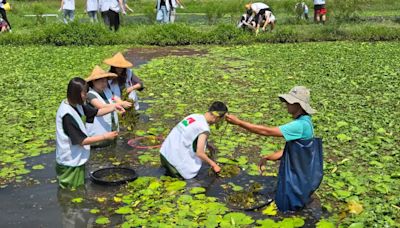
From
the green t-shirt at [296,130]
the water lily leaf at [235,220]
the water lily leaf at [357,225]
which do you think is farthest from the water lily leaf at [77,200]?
the water lily leaf at [357,225]

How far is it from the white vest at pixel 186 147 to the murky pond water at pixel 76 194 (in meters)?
0.15

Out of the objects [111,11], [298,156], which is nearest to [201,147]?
[298,156]

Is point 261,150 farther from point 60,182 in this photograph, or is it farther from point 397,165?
point 60,182

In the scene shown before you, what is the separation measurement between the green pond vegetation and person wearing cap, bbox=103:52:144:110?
0.61m

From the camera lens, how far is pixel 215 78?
11258 millimetres

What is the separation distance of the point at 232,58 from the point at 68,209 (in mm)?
9353

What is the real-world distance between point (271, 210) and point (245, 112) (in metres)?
3.71

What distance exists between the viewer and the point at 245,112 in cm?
861

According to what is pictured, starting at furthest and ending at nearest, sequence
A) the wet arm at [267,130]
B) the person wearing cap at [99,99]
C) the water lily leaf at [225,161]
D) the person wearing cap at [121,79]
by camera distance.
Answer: the person wearing cap at [121,79], the person wearing cap at [99,99], the water lily leaf at [225,161], the wet arm at [267,130]

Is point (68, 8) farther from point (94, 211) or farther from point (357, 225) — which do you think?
point (357, 225)

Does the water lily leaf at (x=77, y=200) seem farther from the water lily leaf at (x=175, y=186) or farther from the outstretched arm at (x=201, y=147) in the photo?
the outstretched arm at (x=201, y=147)

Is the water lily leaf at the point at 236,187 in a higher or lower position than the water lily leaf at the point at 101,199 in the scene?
lower

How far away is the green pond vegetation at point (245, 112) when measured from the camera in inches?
199

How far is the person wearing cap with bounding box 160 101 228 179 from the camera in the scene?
219 inches
